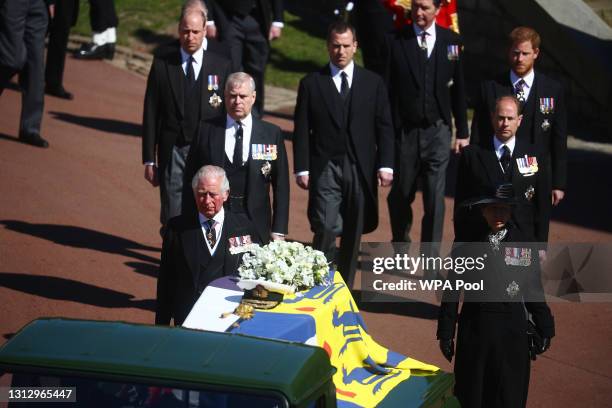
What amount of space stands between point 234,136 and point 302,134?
1.11m

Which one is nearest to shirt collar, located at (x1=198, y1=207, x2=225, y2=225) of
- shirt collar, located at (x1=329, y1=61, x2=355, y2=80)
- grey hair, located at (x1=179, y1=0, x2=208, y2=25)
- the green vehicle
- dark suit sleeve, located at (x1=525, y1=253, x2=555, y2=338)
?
dark suit sleeve, located at (x1=525, y1=253, x2=555, y2=338)

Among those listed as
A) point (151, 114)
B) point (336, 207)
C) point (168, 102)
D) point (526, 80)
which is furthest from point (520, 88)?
point (151, 114)

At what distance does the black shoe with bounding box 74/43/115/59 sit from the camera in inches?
703

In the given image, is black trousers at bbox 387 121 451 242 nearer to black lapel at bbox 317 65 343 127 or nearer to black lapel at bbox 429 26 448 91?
black lapel at bbox 429 26 448 91

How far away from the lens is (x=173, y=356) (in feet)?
16.2

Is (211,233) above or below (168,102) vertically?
below

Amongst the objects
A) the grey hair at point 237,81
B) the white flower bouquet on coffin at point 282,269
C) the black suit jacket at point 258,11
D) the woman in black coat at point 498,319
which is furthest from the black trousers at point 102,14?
the woman in black coat at point 498,319

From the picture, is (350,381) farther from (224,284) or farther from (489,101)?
(489,101)

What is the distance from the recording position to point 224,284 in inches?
275

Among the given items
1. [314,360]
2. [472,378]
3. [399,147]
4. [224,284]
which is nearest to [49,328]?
[314,360]

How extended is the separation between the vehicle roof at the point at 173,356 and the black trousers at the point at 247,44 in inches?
341

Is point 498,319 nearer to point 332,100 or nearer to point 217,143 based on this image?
point 217,143

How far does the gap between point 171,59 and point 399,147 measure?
7.05 ft

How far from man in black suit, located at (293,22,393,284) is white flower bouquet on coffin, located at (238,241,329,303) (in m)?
2.84
